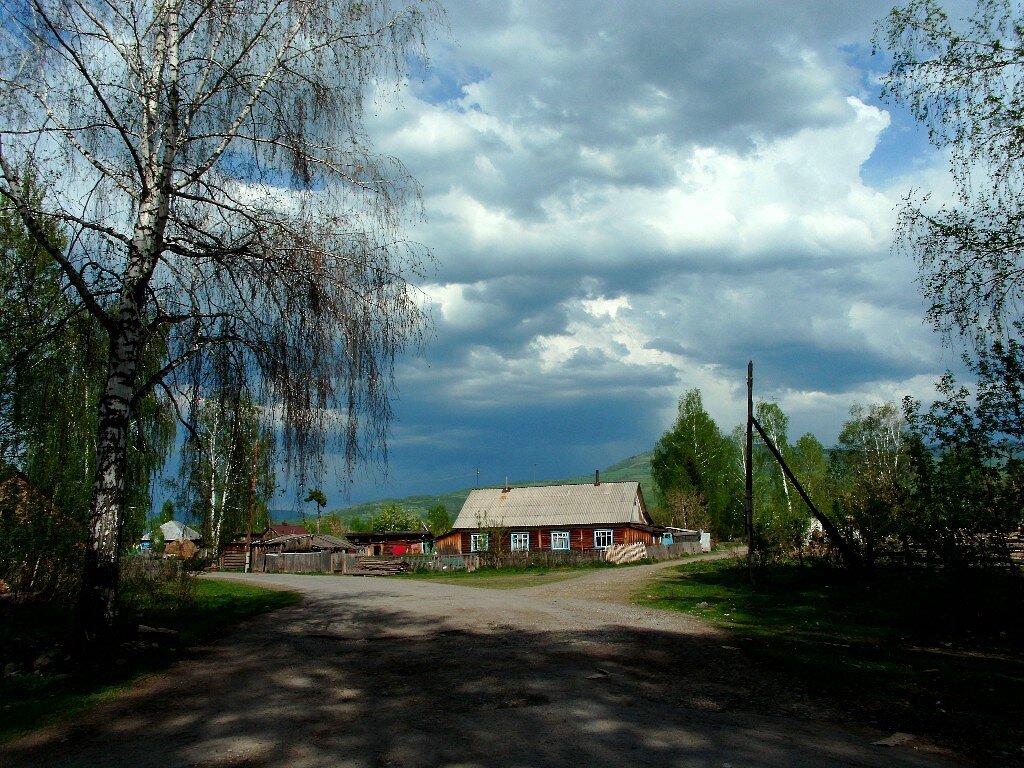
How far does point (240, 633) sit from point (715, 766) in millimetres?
9538

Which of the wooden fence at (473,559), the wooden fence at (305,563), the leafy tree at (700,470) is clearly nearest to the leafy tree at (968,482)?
the wooden fence at (473,559)

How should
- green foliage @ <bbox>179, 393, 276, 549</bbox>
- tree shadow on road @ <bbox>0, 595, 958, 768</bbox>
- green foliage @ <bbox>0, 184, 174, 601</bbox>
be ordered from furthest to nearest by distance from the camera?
green foliage @ <bbox>0, 184, 174, 601</bbox> → green foliage @ <bbox>179, 393, 276, 549</bbox> → tree shadow on road @ <bbox>0, 595, 958, 768</bbox>

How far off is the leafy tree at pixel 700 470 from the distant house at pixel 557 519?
971cm

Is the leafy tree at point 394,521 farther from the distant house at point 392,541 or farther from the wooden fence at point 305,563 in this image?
the wooden fence at point 305,563

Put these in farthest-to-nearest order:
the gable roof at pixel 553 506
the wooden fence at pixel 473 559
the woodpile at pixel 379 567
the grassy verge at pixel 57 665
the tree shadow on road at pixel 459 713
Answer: the gable roof at pixel 553 506 → the woodpile at pixel 379 567 → the wooden fence at pixel 473 559 → the grassy verge at pixel 57 665 → the tree shadow on road at pixel 459 713

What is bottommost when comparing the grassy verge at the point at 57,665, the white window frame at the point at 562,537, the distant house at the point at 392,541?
the distant house at the point at 392,541

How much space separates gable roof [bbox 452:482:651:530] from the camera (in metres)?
58.8

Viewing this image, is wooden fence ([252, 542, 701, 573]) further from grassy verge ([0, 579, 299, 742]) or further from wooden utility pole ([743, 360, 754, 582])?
grassy verge ([0, 579, 299, 742])

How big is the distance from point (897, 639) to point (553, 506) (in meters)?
49.6

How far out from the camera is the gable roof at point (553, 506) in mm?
Result: 58844

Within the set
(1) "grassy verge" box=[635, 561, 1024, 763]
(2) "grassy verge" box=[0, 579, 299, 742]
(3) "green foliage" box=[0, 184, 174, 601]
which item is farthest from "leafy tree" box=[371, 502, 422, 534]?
(2) "grassy verge" box=[0, 579, 299, 742]

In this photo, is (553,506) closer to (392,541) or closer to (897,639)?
(392,541)

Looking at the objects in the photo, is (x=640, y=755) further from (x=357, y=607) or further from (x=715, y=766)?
(x=357, y=607)

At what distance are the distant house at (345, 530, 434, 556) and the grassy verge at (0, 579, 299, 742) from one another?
6072 cm
